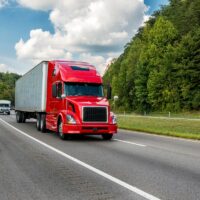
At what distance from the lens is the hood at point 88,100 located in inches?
658

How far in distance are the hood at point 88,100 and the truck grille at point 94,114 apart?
22 centimetres

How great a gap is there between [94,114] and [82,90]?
161 centimetres

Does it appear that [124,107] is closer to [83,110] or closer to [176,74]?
[176,74]

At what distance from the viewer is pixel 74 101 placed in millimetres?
16906

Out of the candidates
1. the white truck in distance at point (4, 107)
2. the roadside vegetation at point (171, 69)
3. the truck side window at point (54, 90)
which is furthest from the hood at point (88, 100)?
the white truck in distance at point (4, 107)

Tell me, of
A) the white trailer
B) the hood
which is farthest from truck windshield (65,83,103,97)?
the white trailer

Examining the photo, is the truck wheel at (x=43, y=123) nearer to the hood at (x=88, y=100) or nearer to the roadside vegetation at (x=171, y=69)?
the hood at (x=88, y=100)

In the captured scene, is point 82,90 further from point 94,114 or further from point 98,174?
point 98,174

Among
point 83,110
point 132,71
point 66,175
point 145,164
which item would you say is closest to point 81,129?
point 83,110

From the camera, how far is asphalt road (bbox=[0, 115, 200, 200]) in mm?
6566

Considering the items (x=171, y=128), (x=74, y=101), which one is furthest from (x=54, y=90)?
(x=171, y=128)

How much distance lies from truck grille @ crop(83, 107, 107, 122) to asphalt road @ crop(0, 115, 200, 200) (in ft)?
12.2

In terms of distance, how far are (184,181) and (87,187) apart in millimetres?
1900

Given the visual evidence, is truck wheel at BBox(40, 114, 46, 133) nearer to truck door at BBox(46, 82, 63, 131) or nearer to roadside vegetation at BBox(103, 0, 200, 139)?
truck door at BBox(46, 82, 63, 131)
